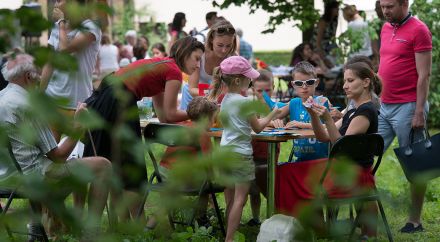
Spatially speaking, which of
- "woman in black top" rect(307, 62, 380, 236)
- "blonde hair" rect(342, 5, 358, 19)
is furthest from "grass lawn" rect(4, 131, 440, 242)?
"blonde hair" rect(342, 5, 358, 19)

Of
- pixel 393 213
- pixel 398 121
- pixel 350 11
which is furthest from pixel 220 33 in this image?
pixel 350 11

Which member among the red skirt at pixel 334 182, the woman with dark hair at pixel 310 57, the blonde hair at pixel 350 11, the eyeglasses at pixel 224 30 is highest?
the red skirt at pixel 334 182

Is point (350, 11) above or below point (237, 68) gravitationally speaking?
below

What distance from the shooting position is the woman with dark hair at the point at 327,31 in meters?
13.7

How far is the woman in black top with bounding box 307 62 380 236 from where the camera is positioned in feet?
16.4

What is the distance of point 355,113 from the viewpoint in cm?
520

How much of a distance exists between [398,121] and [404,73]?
32cm

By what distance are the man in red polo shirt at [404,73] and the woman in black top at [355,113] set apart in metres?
0.56

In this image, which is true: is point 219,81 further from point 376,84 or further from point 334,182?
point 334,182

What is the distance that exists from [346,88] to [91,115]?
4.22 meters

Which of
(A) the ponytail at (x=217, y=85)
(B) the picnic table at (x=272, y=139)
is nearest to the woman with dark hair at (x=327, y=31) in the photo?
(B) the picnic table at (x=272, y=139)

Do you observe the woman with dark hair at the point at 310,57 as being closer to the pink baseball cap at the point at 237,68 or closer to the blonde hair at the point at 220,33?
the blonde hair at the point at 220,33

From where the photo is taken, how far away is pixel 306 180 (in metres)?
1.42

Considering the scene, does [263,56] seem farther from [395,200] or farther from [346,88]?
[395,200]
